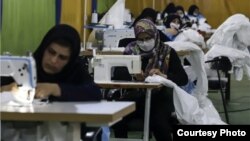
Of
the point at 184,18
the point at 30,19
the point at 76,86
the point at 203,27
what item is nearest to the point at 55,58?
the point at 76,86

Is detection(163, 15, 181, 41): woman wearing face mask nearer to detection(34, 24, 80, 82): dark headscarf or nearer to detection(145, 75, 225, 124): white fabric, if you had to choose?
detection(145, 75, 225, 124): white fabric

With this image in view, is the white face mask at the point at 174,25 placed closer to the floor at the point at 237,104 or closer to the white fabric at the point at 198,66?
the floor at the point at 237,104

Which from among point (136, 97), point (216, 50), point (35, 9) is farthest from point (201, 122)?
point (35, 9)

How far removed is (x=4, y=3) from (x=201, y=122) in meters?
2.25

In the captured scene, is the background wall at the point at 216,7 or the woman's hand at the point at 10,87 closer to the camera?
the woman's hand at the point at 10,87

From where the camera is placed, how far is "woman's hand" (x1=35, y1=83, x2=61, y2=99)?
2299 millimetres

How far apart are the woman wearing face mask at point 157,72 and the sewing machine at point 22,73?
5.69 ft

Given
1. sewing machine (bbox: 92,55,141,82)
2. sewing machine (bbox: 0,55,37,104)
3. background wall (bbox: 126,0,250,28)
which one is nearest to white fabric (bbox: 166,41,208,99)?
sewing machine (bbox: 92,55,141,82)

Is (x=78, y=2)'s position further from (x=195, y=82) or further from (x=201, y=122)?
(x=201, y=122)

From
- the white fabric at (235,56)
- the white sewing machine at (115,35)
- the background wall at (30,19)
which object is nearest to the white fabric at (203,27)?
the background wall at (30,19)

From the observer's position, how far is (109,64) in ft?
12.6

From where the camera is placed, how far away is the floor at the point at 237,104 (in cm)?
595

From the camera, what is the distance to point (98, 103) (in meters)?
2.28

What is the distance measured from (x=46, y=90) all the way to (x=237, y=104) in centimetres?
524
